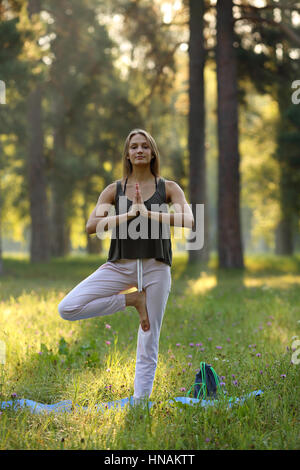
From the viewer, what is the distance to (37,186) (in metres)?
20.1

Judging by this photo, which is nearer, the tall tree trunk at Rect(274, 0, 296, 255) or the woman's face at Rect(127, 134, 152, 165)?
the woman's face at Rect(127, 134, 152, 165)

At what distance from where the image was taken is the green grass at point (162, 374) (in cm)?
346

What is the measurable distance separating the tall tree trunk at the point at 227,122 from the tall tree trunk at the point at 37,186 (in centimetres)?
796

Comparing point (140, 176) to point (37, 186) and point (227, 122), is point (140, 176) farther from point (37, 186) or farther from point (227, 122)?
point (37, 186)

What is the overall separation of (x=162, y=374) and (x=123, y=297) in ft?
Result: 4.08

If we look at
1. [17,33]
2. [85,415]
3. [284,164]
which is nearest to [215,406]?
[85,415]

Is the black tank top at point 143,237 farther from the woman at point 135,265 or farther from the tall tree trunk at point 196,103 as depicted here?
the tall tree trunk at point 196,103

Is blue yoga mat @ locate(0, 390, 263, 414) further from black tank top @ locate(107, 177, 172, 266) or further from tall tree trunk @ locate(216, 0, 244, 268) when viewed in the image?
tall tree trunk @ locate(216, 0, 244, 268)

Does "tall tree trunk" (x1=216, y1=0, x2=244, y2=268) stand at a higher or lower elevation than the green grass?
higher

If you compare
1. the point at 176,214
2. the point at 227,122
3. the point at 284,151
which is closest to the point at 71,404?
the point at 176,214

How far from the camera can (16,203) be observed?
78.1ft

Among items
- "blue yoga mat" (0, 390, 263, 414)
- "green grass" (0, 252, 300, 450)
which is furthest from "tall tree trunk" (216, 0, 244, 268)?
"blue yoga mat" (0, 390, 263, 414)

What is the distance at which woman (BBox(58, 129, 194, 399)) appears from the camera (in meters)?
3.92

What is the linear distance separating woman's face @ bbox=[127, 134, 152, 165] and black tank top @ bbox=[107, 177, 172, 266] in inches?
10.1
